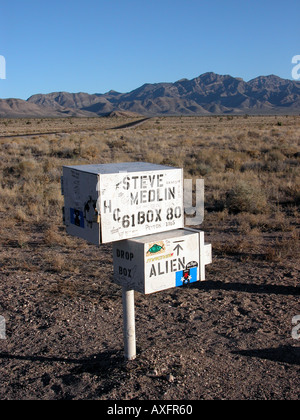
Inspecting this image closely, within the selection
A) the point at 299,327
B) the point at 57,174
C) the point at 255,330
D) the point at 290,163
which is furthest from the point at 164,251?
the point at 290,163

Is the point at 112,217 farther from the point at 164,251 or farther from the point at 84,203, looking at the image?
the point at 164,251

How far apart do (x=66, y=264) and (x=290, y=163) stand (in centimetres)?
1439

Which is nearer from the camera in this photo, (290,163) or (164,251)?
(164,251)

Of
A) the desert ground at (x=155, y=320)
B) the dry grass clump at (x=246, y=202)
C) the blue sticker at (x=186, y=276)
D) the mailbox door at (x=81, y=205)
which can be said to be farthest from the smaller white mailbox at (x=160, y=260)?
the dry grass clump at (x=246, y=202)

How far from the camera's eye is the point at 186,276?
12.8ft

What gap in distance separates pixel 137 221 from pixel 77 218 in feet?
1.60

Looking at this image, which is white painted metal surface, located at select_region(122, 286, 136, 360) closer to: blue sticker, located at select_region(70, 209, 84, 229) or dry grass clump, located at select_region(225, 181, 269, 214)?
blue sticker, located at select_region(70, 209, 84, 229)

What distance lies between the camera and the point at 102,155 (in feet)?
78.6

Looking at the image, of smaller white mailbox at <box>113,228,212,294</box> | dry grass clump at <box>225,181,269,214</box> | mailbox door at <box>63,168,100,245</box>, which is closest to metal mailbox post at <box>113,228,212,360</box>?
smaller white mailbox at <box>113,228,212,294</box>

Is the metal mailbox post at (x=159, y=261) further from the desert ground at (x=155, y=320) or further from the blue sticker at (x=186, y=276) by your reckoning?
the desert ground at (x=155, y=320)

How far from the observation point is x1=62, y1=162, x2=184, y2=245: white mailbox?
354cm

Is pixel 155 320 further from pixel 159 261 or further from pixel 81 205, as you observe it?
pixel 81 205

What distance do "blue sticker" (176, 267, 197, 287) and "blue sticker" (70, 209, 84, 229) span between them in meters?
0.89

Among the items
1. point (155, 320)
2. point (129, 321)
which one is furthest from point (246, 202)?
point (129, 321)
